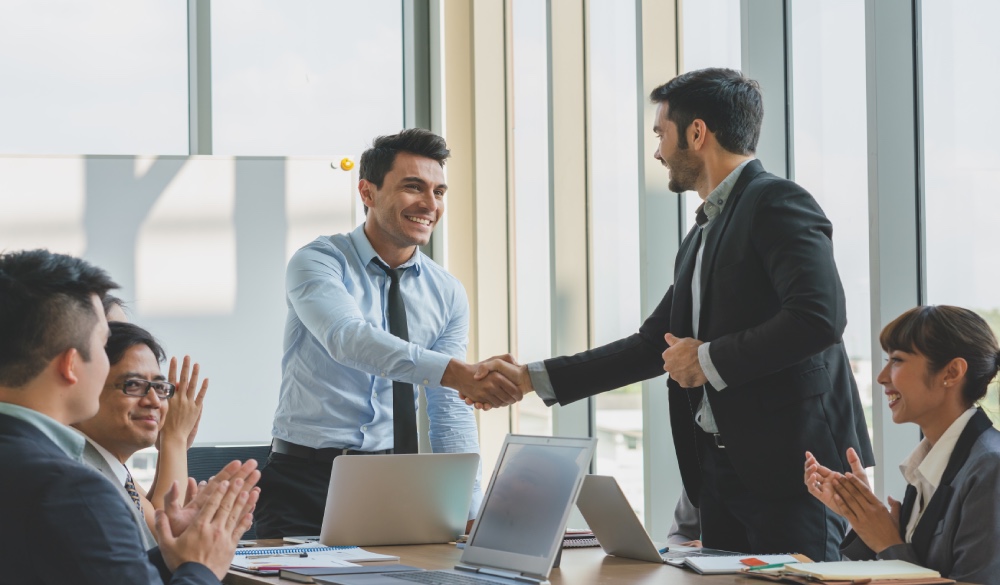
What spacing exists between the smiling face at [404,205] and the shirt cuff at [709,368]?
1090 mm

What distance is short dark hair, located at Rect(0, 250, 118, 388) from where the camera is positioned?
5.65 feet

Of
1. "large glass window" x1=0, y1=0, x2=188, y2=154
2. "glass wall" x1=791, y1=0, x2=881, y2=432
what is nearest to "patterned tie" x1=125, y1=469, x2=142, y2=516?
"glass wall" x1=791, y1=0, x2=881, y2=432

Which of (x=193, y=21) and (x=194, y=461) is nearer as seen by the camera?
(x=194, y=461)

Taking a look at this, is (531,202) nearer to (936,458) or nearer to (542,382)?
(542,382)

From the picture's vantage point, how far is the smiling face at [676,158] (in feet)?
9.53

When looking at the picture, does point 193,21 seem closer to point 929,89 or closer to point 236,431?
point 236,431

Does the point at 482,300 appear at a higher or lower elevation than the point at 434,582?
higher

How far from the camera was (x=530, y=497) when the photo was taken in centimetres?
222

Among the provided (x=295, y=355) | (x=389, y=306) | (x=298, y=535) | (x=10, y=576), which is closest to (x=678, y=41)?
(x=389, y=306)

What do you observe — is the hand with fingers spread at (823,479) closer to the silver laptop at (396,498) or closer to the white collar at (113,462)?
the silver laptop at (396,498)

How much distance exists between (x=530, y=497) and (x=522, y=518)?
46 millimetres

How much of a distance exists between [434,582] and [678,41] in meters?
2.34

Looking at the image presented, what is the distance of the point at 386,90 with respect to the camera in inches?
221

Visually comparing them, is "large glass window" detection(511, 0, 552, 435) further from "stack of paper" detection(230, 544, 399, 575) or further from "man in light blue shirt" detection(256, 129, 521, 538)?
"stack of paper" detection(230, 544, 399, 575)
